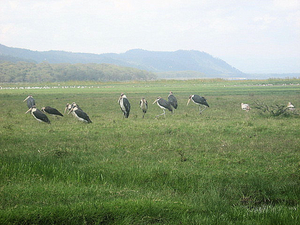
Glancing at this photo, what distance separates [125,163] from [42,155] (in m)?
2.40

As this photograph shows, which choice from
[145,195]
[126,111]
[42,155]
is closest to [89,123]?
[126,111]

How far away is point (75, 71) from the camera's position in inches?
7495

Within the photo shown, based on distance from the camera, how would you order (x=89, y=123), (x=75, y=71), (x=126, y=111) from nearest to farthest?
(x=89, y=123), (x=126, y=111), (x=75, y=71)

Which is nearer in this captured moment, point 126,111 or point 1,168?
point 1,168

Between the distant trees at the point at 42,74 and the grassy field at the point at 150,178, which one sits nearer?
the grassy field at the point at 150,178

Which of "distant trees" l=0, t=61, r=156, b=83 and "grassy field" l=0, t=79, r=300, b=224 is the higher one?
"distant trees" l=0, t=61, r=156, b=83

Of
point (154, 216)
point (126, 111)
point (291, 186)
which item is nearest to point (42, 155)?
point (154, 216)

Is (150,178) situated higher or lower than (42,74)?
lower

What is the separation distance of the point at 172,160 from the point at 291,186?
11.2 ft

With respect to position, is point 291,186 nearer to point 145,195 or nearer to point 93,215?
point 145,195

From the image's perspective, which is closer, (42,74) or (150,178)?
(150,178)

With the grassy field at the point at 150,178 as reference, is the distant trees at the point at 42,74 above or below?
above

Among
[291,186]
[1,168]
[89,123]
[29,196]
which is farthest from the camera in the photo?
[89,123]

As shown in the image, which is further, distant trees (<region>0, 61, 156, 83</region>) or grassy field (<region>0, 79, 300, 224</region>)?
distant trees (<region>0, 61, 156, 83</region>)
